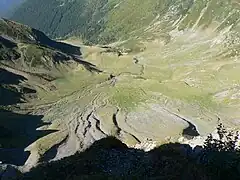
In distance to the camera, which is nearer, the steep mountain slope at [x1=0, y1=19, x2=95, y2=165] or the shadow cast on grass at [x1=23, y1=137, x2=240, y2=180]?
the shadow cast on grass at [x1=23, y1=137, x2=240, y2=180]

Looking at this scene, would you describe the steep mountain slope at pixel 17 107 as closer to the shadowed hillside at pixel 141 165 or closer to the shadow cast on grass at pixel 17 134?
the shadow cast on grass at pixel 17 134

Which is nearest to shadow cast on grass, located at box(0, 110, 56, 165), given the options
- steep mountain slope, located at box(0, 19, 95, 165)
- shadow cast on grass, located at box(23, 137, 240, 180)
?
steep mountain slope, located at box(0, 19, 95, 165)

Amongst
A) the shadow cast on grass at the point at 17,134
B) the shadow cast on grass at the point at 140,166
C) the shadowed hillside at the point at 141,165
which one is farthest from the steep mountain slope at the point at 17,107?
the shadow cast on grass at the point at 140,166

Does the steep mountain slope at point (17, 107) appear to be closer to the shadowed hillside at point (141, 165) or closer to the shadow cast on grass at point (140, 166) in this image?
the shadowed hillside at point (141, 165)

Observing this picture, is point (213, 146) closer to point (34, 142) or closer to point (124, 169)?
point (124, 169)

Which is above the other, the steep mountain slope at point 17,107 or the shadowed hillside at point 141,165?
the steep mountain slope at point 17,107

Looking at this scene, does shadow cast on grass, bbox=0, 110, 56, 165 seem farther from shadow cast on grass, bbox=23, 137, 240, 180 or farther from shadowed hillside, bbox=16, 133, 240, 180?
shadow cast on grass, bbox=23, 137, 240, 180

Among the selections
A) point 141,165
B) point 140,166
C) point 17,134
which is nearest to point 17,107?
point 17,134

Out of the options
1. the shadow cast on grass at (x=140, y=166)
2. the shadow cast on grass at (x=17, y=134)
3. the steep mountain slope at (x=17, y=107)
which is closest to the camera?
the shadow cast on grass at (x=140, y=166)

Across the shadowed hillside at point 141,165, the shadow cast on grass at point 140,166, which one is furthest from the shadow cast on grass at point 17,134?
the shadow cast on grass at point 140,166

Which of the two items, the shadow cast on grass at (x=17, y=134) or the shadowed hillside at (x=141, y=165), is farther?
the shadow cast on grass at (x=17, y=134)

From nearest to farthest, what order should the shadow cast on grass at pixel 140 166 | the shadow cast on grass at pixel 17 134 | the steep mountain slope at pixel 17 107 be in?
the shadow cast on grass at pixel 140 166 → the shadow cast on grass at pixel 17 134 → the steep mountain slope at pixel 17 107
